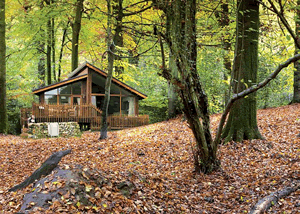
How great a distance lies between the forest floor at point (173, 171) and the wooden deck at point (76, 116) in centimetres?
934

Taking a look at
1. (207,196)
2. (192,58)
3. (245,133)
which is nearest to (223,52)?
(245,133)

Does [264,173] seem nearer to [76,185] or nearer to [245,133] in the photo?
[245,133]

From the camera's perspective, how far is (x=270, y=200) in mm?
4582

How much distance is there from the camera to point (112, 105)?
79.9 ft

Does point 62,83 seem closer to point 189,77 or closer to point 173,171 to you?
point 173,171

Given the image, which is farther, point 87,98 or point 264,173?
point 87,98

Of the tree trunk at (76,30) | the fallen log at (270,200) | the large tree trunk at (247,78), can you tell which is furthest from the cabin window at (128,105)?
the fallen log at (270,200)

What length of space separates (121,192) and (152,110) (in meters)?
19.3

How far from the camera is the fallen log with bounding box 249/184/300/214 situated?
437cm

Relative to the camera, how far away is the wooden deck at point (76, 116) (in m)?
19.5

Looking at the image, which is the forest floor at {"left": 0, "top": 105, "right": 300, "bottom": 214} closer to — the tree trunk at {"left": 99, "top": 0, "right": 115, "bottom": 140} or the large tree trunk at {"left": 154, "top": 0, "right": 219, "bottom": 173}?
the large tree trunk at {"left": 154, "top": 0, "right": 219, "bottom": 173}

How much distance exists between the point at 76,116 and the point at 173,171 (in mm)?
14638

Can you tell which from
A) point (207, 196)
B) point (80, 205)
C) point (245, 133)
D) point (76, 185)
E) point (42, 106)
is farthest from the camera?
point (42, 106)

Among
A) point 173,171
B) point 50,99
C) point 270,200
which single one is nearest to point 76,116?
point 50,99
